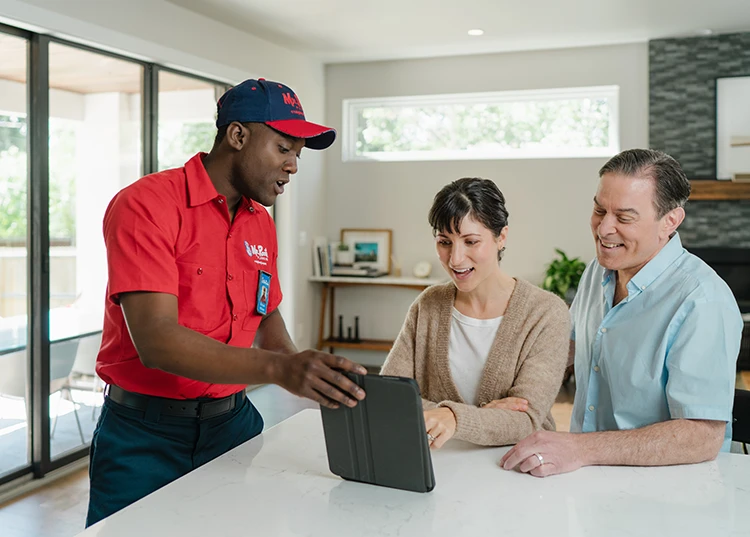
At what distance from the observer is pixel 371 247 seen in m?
6.77

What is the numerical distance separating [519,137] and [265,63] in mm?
2325

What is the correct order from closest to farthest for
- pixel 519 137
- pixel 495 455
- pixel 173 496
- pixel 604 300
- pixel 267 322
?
pixel 173 496, pixel 495 455, pixel 604 300, pixel 267 322, pixel 519 137

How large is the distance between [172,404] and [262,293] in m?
0.36

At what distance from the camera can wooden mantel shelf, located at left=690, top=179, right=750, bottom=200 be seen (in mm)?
5652

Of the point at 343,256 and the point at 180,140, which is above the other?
the point at 180,140

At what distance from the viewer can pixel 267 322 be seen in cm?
206

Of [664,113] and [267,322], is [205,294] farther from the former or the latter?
[664,113]

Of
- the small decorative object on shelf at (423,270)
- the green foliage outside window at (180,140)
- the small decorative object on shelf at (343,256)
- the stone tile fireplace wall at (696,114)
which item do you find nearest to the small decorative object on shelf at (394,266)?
the small decorative object on shelf at (423,270)

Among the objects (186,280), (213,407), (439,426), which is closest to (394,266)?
(213,407)

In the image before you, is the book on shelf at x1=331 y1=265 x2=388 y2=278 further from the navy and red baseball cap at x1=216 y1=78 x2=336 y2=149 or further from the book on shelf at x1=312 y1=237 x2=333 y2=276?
the navy and red baseball cap at x1=216 y1=78 x2=336 y2=149

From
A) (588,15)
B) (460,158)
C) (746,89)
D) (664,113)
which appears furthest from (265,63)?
(746,89)

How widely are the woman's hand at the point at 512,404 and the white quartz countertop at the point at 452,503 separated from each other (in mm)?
178

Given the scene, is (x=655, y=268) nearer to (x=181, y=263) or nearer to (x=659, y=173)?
(x=659, y=173)

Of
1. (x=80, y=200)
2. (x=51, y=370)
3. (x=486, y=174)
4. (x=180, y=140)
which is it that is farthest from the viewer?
(x=486, y=174)
